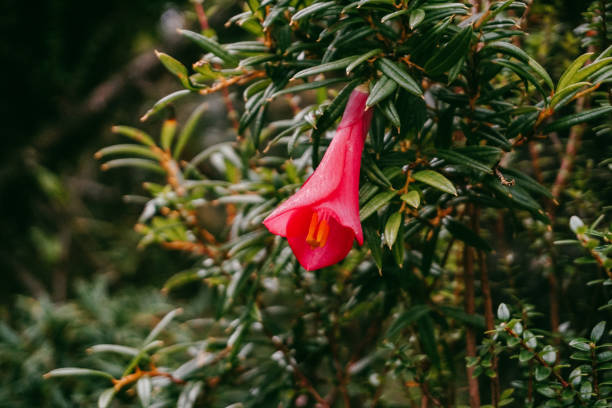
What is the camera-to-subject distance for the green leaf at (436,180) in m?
0.41

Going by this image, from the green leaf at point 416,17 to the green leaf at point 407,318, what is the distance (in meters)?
0.37

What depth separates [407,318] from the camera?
581 mm

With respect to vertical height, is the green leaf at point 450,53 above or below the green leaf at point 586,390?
above

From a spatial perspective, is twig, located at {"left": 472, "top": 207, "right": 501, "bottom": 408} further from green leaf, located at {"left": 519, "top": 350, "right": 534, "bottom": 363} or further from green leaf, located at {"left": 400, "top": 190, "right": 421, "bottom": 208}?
green leaf, located at {"left": 400, "top": 190, "right": 421, "bottom": 208}

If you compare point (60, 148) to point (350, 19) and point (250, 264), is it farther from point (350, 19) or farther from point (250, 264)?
point (350, 19)

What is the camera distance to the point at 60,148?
1.72 m

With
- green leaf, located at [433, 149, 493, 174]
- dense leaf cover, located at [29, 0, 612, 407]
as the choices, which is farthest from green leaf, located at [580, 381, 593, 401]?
green leaf, located at [433, 149, 493, 174]

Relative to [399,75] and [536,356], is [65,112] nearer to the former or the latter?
[399,75]

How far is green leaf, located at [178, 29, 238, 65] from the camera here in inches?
20.7

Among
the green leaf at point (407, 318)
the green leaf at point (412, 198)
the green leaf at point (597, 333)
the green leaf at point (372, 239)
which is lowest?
the green leaf at point (407, 318)

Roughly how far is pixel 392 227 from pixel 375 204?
3 cm

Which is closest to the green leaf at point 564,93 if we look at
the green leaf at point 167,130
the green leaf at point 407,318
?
the green leaf at point 407,318

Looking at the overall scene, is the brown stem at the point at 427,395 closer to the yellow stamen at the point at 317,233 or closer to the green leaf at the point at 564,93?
the yellow stamen at the point at 317,233

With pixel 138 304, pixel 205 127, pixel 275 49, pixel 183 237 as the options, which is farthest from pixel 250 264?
pixel 205 127
